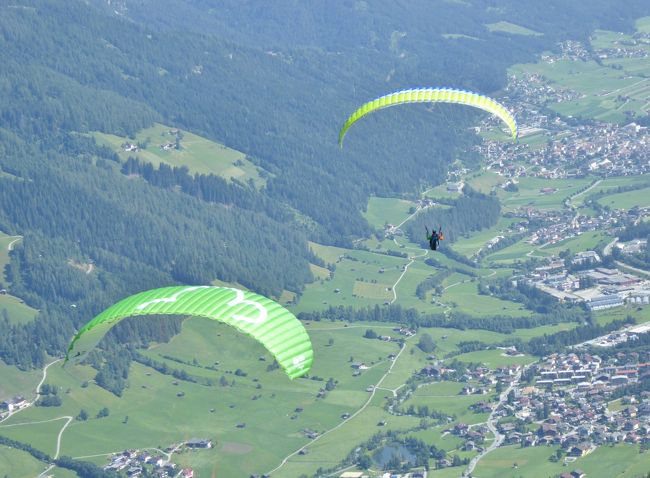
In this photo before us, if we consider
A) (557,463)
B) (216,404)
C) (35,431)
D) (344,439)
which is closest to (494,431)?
(557,463)

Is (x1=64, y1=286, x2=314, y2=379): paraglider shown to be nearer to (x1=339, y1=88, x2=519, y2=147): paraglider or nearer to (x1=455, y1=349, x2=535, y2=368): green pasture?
(x1=339, y1=88, x2=519, y2=147): paraglider

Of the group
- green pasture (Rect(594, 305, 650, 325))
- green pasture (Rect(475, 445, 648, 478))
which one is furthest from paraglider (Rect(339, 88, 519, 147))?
green pasture (Rect(594, 305, 650, 325))

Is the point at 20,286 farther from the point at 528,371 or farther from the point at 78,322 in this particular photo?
the point at 528,371

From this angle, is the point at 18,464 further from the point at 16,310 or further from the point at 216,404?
the point at 16,310

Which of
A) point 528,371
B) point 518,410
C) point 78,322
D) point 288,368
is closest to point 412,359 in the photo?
point 528,371

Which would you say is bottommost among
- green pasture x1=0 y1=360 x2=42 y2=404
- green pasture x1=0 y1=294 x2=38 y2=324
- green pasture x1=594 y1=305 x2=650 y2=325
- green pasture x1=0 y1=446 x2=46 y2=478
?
green pasture x1=0 y1=294 x2=38 y2=324

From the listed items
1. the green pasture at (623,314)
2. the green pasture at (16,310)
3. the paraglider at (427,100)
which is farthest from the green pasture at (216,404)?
the paraglider at (427,100)
